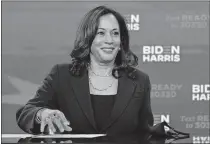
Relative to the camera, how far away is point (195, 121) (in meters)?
2.18

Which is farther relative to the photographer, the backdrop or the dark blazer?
the backdrop

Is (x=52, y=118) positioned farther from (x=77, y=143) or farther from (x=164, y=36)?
(x=164, y=36)

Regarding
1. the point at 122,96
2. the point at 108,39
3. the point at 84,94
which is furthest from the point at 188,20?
the point at 84,94

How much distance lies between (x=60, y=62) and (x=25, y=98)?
278 mm

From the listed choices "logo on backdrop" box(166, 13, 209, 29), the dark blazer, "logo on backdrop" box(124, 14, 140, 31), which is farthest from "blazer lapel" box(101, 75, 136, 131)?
"logo on backdrop" box(166, 13, 209, 29)

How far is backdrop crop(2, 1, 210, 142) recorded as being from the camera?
218 cm

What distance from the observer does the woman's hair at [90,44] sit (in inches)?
79.0

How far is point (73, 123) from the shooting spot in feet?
6.35

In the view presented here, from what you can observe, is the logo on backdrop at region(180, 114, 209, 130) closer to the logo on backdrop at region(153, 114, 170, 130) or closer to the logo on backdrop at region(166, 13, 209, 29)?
the logo on backdrop at region(153, 114, 170, 130)

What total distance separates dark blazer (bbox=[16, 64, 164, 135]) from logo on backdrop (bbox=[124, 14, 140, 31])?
11.6 inches

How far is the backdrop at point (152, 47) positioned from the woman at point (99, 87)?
110 mm

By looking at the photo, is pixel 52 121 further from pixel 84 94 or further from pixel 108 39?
pixel 108 39

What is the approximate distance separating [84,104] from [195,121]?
2.22 feet

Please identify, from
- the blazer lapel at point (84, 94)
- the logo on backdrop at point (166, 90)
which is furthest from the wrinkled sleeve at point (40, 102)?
the logo on backdrop at point (166, 90)
